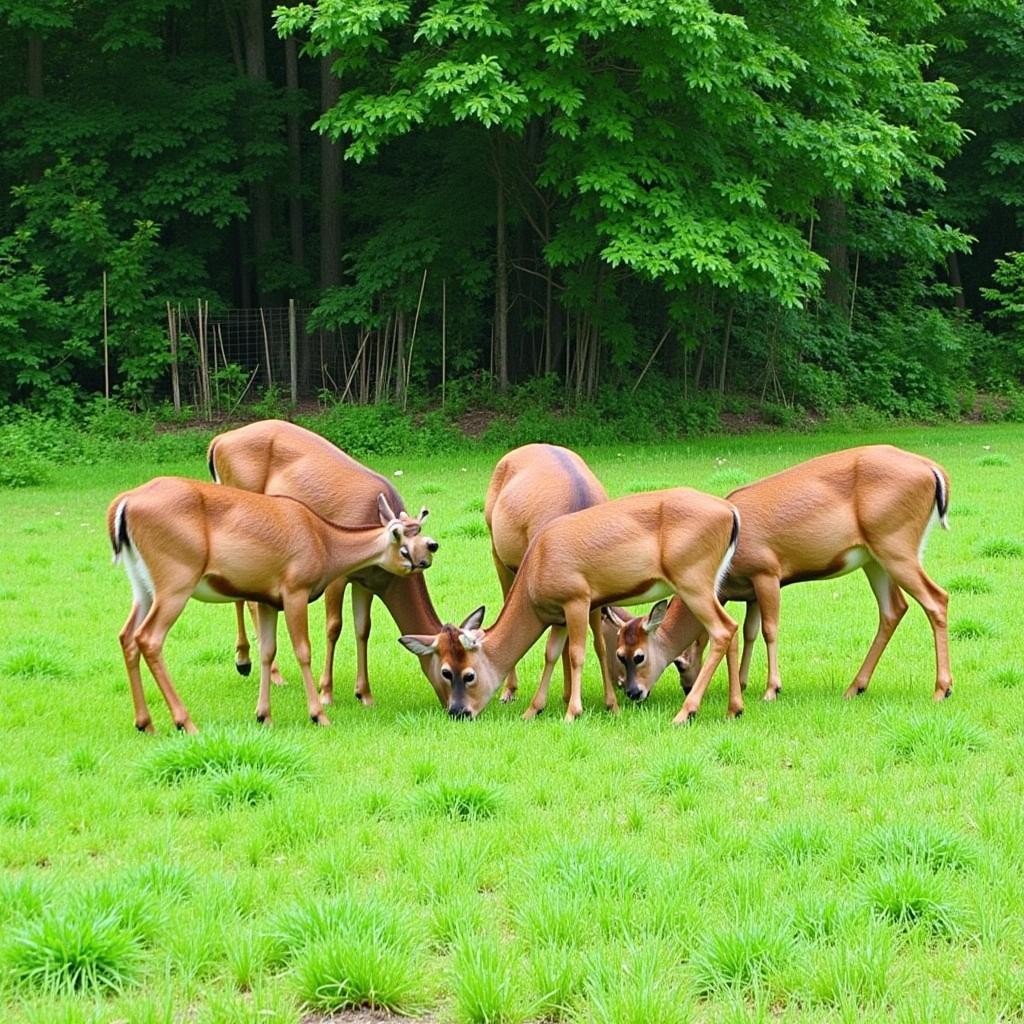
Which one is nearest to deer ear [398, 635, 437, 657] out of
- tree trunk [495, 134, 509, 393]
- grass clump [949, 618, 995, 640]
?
grass clump [949, 618, 995, 640]

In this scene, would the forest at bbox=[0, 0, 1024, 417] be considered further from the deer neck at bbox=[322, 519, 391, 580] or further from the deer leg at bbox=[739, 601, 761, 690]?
the deer neck at bbox=[322, 519, 391, 580]

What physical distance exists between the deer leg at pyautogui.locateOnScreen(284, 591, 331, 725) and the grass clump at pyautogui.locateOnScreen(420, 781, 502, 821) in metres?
1.82

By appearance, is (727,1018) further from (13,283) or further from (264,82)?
(264,82)

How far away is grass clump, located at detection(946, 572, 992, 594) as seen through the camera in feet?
34.7

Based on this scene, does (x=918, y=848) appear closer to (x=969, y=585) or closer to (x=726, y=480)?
(x=969, y=585)

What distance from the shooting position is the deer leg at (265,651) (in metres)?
7.48

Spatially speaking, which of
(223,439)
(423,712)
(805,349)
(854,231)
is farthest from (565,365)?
(423,712)

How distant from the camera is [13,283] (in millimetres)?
24672

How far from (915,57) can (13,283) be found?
17.5 m

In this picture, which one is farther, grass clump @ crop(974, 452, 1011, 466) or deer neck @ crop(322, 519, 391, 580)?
grass clump @ crop(974, 452, 1011, 466)

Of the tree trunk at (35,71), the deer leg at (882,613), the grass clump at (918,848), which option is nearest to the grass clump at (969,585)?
the deer leg at (882,613)

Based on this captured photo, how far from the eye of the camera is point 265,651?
7.61 m

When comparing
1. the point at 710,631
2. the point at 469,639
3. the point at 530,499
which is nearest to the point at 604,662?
the point at 710,631

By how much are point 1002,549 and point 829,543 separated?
4.83 metres
